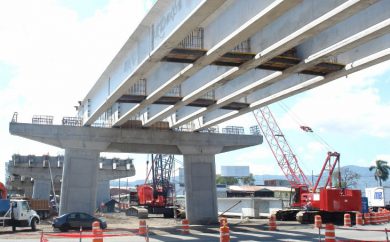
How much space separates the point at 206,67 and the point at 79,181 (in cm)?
1375

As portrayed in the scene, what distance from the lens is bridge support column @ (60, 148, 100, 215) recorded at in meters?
30.7

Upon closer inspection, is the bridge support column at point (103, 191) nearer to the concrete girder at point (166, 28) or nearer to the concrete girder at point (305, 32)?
the concrete girder at point (166, 28)

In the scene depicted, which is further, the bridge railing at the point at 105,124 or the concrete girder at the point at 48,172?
the concrete girder at the point at 48,172

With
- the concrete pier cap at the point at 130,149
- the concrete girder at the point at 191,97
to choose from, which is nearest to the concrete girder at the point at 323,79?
the concrete girder at the point at 191,97

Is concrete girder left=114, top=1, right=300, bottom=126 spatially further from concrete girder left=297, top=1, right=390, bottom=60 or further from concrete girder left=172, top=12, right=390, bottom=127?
concrete girder left=297, top=1, right=390, bottom=60

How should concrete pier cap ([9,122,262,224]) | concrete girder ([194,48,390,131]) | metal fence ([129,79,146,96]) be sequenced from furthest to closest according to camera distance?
1. concrete pier cap ([9,122,262,224])
2. metal fence ([129,79,146,96])
3. concrete girder ([194,48,390,131])

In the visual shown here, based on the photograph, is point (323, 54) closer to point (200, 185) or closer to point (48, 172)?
point (200, 185)

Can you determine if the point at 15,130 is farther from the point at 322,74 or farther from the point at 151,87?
the point at 322,74

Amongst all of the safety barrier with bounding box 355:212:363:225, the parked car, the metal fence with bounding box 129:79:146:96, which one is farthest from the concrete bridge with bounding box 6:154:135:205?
the metal fence with bounding box 129:79:146:96

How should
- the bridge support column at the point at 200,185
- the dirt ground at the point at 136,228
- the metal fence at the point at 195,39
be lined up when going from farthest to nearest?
the bridge support column at the point at 200,185
the dirt ground at the point at 136,228
the metal fence at the point at 195,39

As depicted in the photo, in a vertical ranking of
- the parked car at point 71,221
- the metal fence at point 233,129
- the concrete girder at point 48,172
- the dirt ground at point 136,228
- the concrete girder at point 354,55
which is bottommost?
the dirt ground at point 136,228

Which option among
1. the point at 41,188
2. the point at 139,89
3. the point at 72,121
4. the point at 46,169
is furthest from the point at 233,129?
the point at 41,188

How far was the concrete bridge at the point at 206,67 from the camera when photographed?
14547 millimetres

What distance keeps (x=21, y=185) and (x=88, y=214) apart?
7234 centimetres
